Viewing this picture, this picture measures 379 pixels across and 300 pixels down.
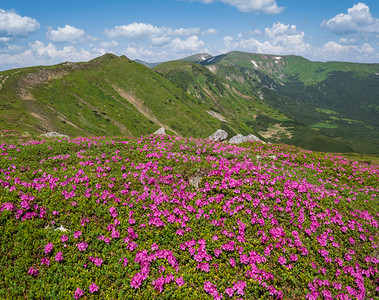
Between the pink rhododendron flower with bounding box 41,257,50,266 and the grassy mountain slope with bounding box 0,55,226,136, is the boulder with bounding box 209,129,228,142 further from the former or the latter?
the grassy mountain slope with bounding box 0,55,226,136

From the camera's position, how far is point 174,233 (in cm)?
1141

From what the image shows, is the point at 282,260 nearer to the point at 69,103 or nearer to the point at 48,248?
the point at 48,248

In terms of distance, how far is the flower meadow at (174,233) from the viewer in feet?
30.3

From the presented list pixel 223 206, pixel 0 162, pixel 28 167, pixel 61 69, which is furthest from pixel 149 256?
pixel 61 69

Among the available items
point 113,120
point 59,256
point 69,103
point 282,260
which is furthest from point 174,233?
point 69,103

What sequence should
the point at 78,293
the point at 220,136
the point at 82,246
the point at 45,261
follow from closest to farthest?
the point at 78,293 → the point at 45,261 → the point at 82,246 → the point at 220,136

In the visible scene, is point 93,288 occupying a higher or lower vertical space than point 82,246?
lower

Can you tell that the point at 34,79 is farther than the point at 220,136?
Yes

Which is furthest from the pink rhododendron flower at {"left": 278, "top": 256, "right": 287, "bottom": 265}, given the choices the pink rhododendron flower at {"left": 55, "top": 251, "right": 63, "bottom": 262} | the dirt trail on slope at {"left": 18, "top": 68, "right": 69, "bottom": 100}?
the dirt trail on slope at {"left": 18, "top": 68, "right": 69, "bottom": 100}

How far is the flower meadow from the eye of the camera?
30.3ft

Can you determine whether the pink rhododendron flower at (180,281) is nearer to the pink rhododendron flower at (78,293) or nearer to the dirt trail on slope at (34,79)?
the pink rhododendron flower at (78,293)

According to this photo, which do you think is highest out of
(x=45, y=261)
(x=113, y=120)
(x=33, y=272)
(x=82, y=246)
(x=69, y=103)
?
(x=69, y=103)

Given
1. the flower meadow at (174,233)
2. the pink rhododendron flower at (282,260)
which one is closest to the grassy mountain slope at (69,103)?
the flower meadow at (174,233)

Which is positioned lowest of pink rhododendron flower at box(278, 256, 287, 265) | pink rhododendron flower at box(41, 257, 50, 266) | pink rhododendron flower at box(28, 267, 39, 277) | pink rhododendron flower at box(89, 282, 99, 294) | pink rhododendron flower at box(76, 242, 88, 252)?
pink rhododendron flower at box(278, 256, 287, 265)
